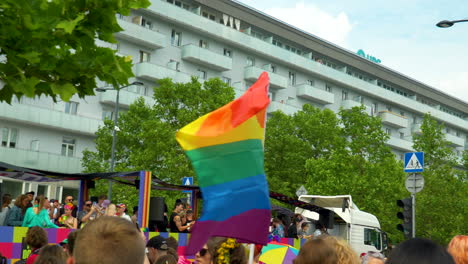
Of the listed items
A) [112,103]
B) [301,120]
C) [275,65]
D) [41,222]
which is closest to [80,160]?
[112,103]

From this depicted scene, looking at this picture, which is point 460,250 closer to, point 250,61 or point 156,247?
point 156,247

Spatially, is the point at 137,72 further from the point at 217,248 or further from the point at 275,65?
the point at 217,248

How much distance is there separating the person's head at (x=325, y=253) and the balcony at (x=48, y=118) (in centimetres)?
3917

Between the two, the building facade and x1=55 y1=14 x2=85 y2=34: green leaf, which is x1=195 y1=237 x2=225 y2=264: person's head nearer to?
x1=55 y1=14 x2=85 y2=34: green leaf

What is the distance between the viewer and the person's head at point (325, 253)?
380cm

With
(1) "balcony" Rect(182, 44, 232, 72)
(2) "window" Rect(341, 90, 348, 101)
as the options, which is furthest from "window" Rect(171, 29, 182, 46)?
(2) "window" Rect(341, 90, 348, 101)

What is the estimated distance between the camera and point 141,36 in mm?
47219

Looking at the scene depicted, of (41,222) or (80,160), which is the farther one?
(80,160)

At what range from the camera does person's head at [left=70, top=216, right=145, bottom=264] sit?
284 centimetres

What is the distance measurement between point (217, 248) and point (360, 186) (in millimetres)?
34691

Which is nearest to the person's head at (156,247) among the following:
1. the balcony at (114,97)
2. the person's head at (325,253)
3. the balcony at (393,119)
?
the person's head at (325,253)

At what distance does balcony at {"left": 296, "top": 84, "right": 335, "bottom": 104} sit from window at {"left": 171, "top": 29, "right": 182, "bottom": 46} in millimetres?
13798

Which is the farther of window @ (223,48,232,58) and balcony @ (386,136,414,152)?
balcony @ (386,136,414,152)

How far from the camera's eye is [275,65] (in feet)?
193
